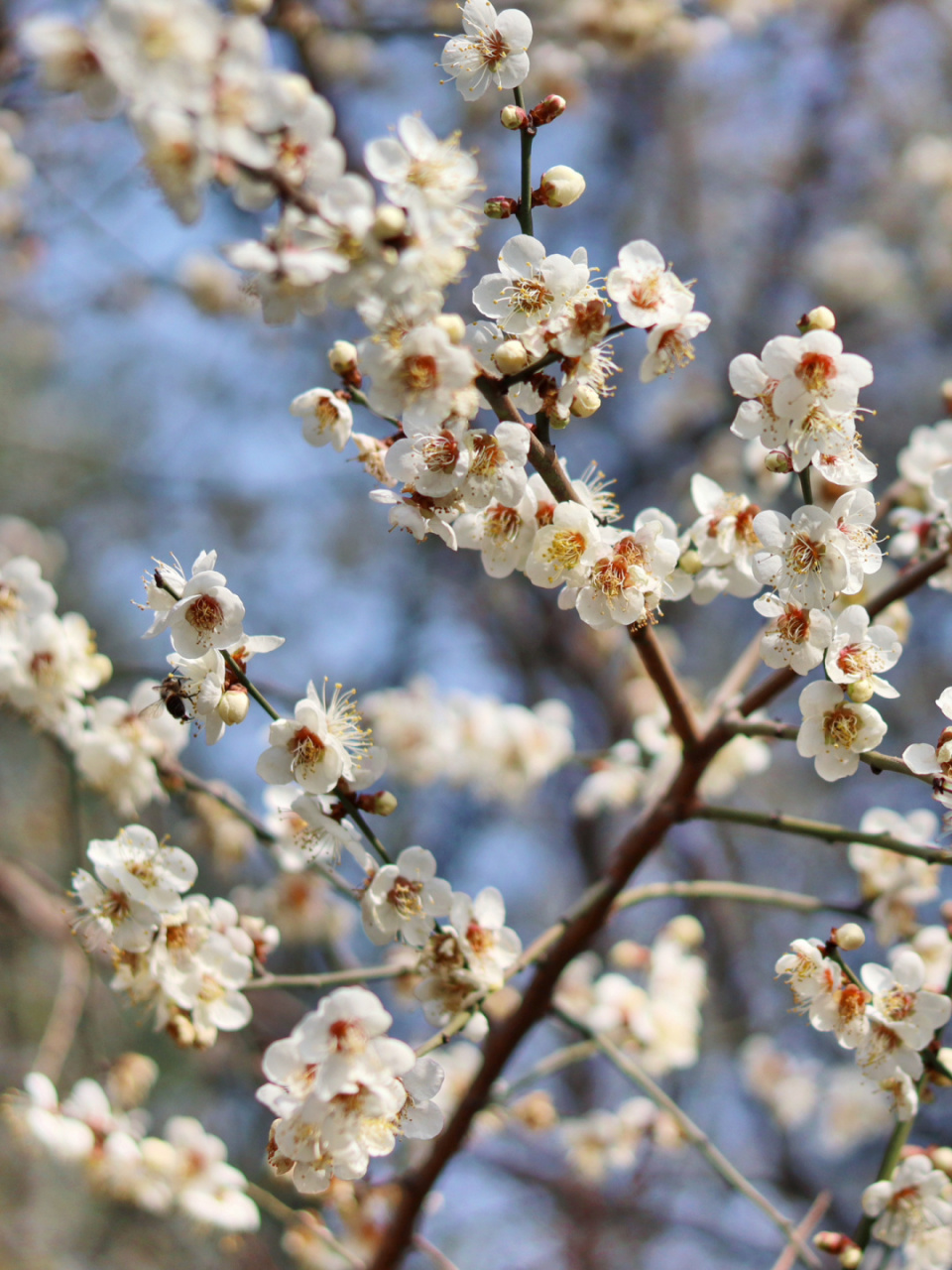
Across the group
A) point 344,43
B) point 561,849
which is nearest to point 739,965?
point 561,849

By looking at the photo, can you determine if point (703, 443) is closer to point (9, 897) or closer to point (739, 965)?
point (739, 965)

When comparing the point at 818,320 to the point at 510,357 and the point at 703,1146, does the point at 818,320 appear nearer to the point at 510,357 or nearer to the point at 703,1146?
the point at 510,357

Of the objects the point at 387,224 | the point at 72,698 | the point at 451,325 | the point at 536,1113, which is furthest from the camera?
the point at 536,1113

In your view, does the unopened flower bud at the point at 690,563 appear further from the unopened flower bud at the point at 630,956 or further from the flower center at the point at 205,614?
the unopened flower bud at the point at 630,956

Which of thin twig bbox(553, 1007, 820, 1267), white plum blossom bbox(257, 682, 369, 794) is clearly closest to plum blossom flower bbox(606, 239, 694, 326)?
white plum blossom bbox(257, 682, 369, 794)

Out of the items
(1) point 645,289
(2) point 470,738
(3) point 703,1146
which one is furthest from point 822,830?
(2) point 470,738

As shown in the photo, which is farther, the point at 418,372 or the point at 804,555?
the point at 804,555
